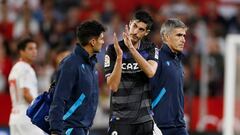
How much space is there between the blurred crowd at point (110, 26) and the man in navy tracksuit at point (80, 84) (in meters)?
6.81

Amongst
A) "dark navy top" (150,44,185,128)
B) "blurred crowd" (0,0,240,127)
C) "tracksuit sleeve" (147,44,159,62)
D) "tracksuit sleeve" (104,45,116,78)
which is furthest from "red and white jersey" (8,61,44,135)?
"blurred crowd" (0,0,240,127)

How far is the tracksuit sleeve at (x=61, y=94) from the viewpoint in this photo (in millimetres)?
9117

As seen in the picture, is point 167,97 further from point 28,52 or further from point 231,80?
point 231,80

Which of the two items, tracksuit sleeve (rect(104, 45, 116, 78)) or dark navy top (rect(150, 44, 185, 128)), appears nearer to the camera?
tracksuit sleeve (rect(104, 45, 116, 78))

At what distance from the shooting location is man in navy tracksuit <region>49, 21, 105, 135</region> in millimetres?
9297

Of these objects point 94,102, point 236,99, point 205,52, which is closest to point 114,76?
point 94,102

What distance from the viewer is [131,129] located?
9.71 meters

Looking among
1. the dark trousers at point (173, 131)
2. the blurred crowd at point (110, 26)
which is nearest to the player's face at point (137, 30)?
the dark trousers at point (173, 131)

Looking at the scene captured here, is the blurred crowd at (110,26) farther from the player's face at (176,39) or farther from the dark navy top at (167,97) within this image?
the dark navy top at (167,97)

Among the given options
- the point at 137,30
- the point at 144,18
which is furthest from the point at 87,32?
the point at 144,18

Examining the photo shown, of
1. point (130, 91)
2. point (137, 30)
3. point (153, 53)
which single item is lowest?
point (130, 91)

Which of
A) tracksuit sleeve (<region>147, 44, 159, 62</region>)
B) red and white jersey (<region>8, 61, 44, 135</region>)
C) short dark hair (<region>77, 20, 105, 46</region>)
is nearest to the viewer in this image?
short dark hair (<region>77, 20, 105, 46</region>)

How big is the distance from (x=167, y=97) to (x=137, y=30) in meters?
1.22

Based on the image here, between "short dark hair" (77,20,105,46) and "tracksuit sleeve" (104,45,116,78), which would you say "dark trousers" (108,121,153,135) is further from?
"short dark hair" (77,20,105,46)
